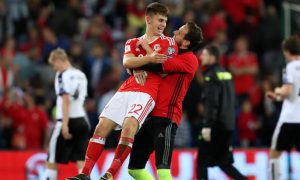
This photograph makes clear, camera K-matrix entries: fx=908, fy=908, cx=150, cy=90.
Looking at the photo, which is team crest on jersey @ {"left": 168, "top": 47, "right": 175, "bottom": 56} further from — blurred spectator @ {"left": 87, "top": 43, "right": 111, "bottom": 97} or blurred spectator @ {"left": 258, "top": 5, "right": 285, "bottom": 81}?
blurred spectator @ {"left": 258, "top": 5, "right": 285, "bottom": 81}

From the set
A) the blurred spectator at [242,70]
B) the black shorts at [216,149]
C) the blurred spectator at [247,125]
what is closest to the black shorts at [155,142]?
the black shorts at [216,149]

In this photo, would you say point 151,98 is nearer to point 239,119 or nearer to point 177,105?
point 177,105

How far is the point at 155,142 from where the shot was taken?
1095 centimetres

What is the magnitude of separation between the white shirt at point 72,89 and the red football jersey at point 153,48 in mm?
2666

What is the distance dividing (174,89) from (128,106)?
25.6 inches

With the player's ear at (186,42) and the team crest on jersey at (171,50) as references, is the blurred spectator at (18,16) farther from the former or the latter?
the team crest on jersey at (171,50)

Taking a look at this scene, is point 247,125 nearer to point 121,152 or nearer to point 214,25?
point 214,25

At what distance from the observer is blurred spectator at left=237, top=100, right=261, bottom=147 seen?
19.0 meters

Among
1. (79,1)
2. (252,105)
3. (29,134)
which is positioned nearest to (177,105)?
(29,134)

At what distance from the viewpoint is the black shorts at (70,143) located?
13.8 metres

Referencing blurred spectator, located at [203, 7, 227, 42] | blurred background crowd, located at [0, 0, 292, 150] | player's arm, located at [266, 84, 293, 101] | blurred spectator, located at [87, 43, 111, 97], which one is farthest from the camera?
blurred spectator, located at [203, 7, 227, 42]

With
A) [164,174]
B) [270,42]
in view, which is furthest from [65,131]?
[270,42]

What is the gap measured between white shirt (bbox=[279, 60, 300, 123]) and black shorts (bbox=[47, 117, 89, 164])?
9.98 ft

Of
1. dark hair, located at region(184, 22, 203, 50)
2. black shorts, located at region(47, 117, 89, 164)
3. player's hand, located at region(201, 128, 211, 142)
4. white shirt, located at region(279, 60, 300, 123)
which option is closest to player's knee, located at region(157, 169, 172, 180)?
dark hair, located at region(184, 22, 203, 50)
